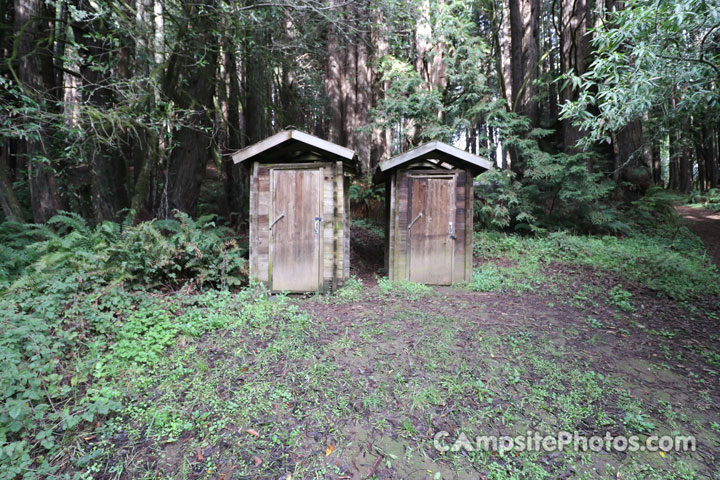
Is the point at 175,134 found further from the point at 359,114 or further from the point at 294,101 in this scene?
the point at 359,114

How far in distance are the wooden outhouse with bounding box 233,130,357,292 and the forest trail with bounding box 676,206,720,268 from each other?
8749mm

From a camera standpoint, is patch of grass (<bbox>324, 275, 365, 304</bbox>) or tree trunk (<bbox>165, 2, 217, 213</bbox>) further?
tree trunk (<bbox>165, 2, 217, 213</bbox>)

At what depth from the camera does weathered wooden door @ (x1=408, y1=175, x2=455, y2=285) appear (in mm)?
6363

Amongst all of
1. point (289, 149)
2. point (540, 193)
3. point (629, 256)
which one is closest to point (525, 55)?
point (540, 193)

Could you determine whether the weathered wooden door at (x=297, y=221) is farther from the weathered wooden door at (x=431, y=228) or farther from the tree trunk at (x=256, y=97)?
the tree trunk at (x=256, y=97)

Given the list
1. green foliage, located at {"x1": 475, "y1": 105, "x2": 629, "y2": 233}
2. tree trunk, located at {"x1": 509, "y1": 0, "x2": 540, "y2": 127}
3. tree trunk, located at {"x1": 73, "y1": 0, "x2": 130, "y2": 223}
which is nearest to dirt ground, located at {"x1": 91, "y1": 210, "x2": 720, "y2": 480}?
green foliage, located at {"x1": 475, "y1": 105, "x2": 629, "y2": 233}

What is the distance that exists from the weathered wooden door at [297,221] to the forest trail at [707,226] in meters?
8.96

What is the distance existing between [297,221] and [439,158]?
3.16 meters

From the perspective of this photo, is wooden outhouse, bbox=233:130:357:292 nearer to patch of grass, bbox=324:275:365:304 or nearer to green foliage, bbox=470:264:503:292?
patch of grass, bbox=324:275:365:304

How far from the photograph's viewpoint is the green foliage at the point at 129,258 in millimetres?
4184

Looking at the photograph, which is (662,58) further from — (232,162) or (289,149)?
(232,162)

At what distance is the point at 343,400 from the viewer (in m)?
2.92

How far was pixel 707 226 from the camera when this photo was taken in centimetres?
1097

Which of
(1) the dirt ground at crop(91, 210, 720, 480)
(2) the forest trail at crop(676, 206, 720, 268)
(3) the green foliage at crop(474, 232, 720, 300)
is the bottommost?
(1) the dirt ground at crop(91, 210, 720, 480)
